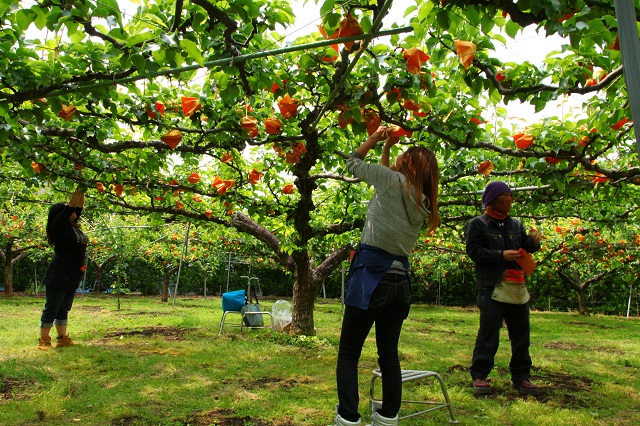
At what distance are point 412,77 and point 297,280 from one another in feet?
13.6

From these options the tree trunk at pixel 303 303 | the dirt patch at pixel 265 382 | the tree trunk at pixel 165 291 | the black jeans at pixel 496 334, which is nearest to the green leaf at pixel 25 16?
the dirt patch at pixel 265 382

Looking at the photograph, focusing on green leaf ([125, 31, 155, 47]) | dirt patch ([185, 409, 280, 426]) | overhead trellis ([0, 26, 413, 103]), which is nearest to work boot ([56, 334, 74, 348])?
dirt patch ([185, 409, 280, 426])

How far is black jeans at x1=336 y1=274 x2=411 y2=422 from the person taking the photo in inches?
77.6

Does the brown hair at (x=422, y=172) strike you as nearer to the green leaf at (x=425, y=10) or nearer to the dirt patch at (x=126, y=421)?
the green leaf at (x=425, y=10)

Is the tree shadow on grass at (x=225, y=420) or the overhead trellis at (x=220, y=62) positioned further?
the tree shadow on grass at (x=225, y=420)

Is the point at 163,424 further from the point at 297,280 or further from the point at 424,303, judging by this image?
the point at 424,303

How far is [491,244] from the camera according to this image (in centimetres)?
327

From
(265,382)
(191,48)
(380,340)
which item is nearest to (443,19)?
(191,48)

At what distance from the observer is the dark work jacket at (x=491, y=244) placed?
10.6 feet

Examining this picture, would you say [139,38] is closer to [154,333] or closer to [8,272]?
[154,333]

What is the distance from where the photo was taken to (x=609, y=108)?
2598 millimetres

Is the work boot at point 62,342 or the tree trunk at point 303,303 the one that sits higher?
the tree trunk at point 303,303

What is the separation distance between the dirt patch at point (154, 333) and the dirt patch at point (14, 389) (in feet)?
7.86

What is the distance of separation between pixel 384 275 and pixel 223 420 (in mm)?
1273
